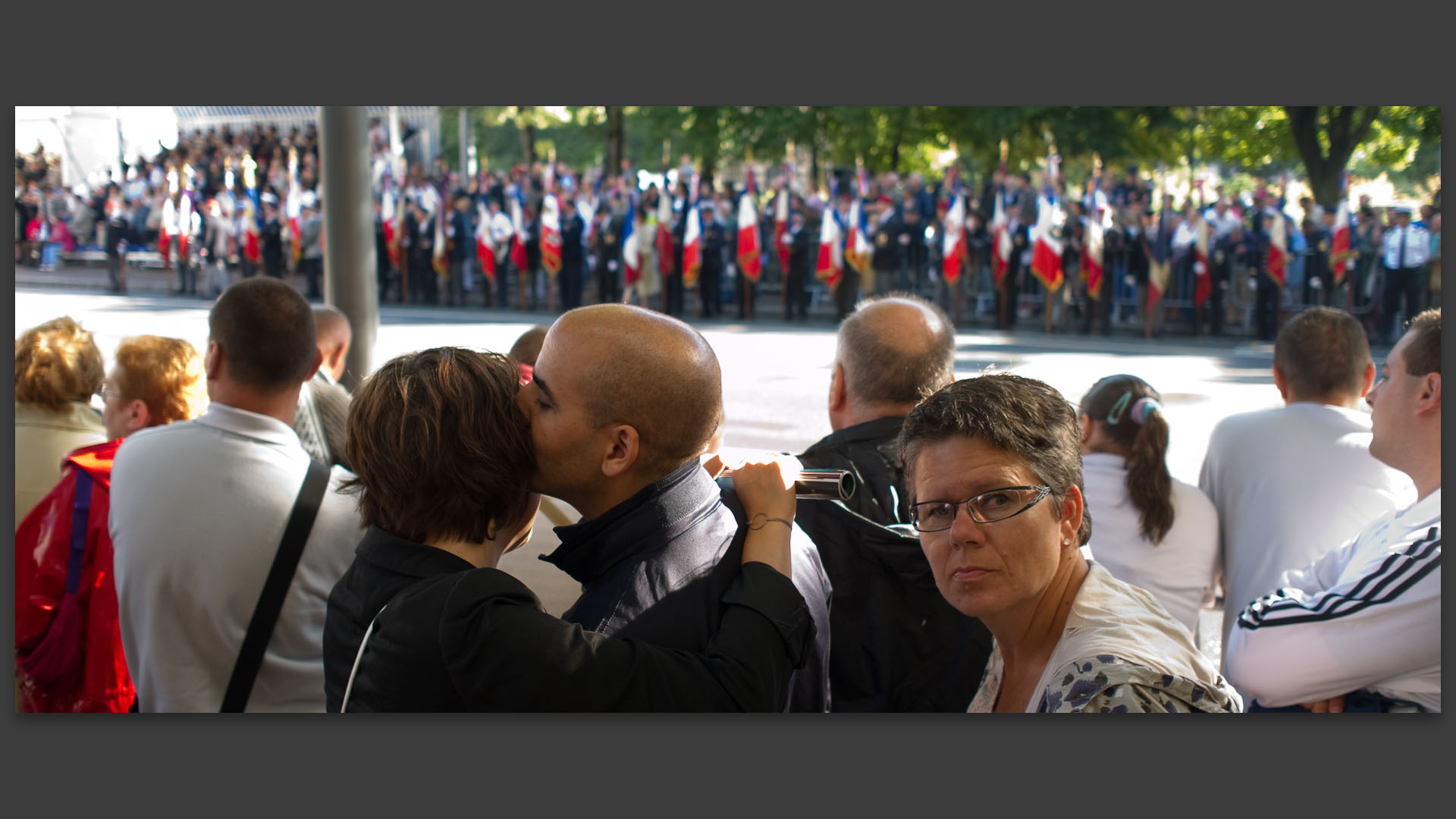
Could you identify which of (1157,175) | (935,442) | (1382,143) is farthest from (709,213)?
(935,442)

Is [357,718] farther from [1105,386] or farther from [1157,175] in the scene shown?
[1157,175]

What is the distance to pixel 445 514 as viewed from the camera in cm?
184

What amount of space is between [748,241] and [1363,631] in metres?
15.8

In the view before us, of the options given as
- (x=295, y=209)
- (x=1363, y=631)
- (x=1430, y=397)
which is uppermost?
(x=295, y=209)

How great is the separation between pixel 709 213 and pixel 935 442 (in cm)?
1663

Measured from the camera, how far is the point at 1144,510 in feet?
11.0

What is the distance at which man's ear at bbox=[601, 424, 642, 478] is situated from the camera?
6.22ft

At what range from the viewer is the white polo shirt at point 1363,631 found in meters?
2.39

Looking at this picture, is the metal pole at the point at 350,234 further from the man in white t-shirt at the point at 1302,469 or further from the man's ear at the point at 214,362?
the man in white t-shirt at the point at 1302,469

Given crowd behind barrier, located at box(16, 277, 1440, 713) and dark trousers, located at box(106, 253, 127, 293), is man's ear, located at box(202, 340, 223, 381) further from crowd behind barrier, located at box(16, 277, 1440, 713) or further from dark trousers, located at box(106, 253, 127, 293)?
dark trousers, located at box(106, 253, 127, 293)

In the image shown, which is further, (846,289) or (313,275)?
(313,275)

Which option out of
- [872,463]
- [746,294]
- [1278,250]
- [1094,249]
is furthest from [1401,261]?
[872,463]

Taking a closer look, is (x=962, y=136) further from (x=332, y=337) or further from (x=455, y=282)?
(x=332, y=337)

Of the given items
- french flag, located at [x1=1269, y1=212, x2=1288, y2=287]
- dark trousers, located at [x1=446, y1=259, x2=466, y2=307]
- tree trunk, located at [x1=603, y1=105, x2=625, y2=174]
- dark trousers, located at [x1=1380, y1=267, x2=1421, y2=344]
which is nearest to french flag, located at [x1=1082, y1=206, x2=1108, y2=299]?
french flag, located at [x1=1269, y1=212, x2=1288, y2=287]
